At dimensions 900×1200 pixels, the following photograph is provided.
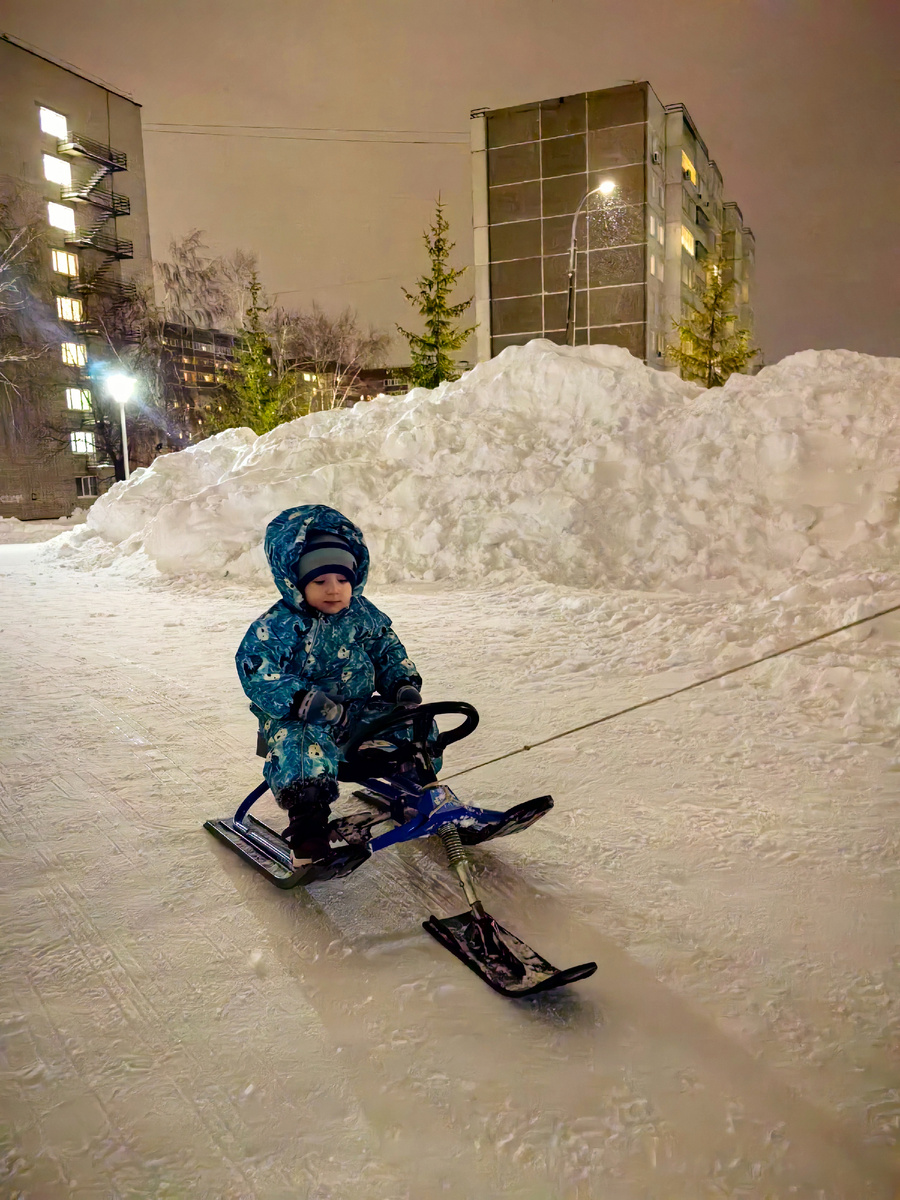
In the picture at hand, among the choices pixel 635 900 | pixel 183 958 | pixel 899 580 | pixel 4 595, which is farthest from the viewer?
pixel 4 595

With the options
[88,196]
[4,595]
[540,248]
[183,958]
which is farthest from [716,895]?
[88,196]

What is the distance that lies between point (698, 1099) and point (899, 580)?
5638 millimetres

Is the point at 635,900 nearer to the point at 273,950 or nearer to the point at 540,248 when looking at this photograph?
the point at 273,950

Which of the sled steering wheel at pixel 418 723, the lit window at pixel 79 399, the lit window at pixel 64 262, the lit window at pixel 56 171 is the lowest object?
the sled steering wheel at pixel 418 723

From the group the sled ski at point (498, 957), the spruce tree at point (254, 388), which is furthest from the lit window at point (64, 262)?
the sled ski at point (498, 957)

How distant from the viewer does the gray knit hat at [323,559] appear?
311 cm

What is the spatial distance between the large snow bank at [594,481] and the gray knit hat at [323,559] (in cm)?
596

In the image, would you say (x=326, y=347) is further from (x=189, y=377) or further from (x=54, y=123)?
(x=54, y=123)

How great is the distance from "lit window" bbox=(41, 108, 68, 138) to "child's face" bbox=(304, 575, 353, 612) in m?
33.4

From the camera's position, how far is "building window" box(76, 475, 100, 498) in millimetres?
29500

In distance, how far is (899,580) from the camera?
641cm

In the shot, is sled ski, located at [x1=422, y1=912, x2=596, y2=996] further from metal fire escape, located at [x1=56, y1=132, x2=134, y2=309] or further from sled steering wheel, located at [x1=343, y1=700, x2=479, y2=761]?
metal fire escape, located at [x1=56, y1=132, x2=134, y2=309]

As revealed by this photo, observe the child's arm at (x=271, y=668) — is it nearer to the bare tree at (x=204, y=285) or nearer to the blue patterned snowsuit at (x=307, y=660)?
the blue patterned snowsuit at (x=307, y=660)

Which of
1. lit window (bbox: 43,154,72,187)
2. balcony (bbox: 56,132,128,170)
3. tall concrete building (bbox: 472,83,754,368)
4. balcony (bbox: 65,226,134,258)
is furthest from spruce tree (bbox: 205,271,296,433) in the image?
tall concrete building (bbox: 472,83,754,368)
